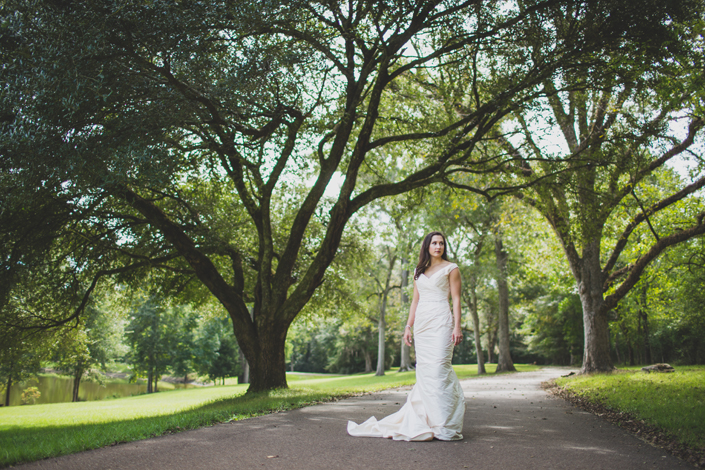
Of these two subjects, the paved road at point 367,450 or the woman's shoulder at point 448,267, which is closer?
the paved road at point 367,450

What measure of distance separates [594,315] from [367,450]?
538 inches

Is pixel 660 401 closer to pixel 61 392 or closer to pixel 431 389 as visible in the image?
pixel 431 389

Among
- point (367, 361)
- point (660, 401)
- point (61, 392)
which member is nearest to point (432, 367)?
point (660, 401)

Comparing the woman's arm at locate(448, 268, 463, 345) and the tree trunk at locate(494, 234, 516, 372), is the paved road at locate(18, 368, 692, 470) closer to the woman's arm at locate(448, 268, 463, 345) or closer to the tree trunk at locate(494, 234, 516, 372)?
the woman's arm at locate(448, 268, 463, 345)

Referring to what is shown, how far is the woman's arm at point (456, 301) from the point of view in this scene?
552 cm

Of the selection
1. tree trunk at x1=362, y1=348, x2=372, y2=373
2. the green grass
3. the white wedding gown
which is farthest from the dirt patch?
tree trunk at x1=362, y1=348, x2=372, y2=373

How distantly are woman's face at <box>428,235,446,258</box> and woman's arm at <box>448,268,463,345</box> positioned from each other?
0.35 meters

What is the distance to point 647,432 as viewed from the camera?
5.75 metres

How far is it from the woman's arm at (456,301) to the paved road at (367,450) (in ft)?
3.99

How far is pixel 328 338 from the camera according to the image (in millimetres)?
55062

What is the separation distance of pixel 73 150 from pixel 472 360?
2720 inches

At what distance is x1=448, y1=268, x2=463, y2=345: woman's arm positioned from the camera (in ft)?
18.1

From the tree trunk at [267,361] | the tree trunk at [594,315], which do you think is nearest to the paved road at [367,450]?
the tree trunk at [267,361]

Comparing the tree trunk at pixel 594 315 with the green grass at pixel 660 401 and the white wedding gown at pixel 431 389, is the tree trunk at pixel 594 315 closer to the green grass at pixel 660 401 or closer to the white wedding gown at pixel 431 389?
the green grass at pixel 660 401
